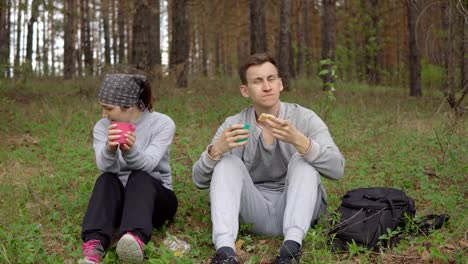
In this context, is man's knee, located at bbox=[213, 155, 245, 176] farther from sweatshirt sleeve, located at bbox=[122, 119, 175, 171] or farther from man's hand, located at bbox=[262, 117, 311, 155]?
sweatshirt sleeve, located at bbox=[122, 119, 175, 171]

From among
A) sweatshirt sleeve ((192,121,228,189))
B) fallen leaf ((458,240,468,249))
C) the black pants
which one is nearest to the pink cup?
the black pants

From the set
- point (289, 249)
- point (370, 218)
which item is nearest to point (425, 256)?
point (370, 218)

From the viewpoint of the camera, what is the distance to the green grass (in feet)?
11.7

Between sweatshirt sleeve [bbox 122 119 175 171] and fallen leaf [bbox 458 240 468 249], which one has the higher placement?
sweatshirt sleeve [bbox 122 119 175 171]

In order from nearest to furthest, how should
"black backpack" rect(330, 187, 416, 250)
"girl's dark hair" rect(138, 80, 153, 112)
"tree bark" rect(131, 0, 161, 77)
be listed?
"black backpack" rect(330, 187, 416, 250) < "girl's dark hair" rect(138, 80, 153, 112) < "tree bark" rect(131, 0, 161, 77)

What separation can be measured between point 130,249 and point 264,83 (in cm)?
149

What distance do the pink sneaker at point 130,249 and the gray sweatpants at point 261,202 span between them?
1.61 feet

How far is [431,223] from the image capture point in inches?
155

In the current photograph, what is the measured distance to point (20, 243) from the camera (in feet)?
11.8

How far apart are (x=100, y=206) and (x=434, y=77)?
20.4 metres

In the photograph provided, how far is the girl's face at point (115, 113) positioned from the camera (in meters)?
3.92

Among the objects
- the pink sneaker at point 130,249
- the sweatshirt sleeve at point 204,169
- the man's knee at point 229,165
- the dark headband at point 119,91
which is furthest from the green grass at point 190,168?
the dark headband at point 119,91

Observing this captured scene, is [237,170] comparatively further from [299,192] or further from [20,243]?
[20,243]

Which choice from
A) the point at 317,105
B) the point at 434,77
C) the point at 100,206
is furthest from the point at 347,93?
the point at 100,206
